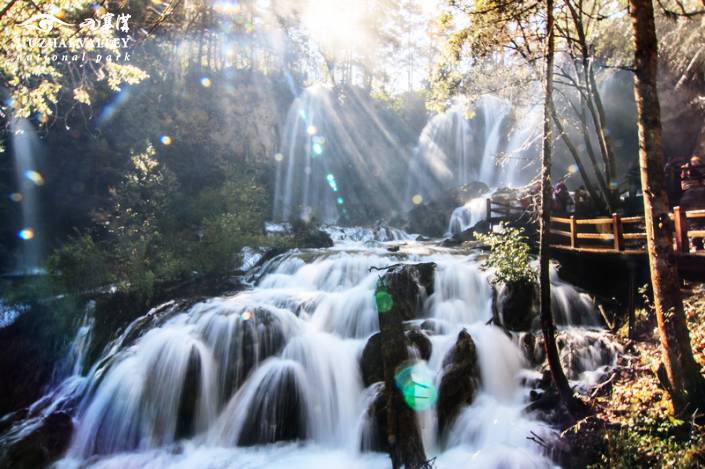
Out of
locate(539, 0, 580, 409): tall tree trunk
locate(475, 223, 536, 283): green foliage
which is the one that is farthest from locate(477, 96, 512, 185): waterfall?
locate(539, 0, 580, 409): tall tree trunk

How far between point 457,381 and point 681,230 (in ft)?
19.6

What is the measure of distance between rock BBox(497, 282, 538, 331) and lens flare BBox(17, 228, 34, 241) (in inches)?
861

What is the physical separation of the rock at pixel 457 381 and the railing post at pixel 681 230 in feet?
16.6

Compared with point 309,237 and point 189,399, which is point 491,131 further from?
point 189,399

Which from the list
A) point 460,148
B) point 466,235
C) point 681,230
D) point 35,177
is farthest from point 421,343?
point 460,148

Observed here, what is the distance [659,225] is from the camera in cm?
577

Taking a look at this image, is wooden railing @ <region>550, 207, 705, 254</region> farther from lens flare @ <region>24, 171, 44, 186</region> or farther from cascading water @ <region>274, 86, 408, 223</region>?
lens flare @ <region>24, 171, 44, 186</region>

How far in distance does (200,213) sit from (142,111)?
8641 mm

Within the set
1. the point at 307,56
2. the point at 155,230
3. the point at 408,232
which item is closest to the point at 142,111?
the point at 155,230

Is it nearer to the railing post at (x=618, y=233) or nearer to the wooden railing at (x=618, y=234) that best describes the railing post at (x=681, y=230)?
the wooden railing at (x=618, y=234)

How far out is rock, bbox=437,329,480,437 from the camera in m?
8.03

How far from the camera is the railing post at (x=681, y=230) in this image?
8.86m

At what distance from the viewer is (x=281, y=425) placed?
8461 millimetres

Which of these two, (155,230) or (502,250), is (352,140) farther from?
(502,250)
